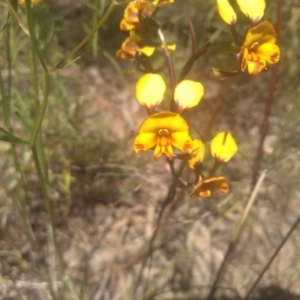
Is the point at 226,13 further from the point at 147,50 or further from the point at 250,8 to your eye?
the point at 147,50

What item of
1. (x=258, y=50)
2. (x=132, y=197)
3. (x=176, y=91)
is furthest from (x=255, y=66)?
(x=132, y=197)

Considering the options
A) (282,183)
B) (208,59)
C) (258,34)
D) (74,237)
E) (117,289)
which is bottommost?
(117,289)

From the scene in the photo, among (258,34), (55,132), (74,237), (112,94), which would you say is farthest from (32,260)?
(258,34)

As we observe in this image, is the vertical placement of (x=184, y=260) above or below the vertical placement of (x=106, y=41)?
below

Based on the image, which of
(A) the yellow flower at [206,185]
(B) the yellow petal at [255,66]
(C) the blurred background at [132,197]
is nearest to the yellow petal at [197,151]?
(A) the yellow flower at [206,185]

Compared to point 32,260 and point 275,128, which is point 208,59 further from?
point 32,260

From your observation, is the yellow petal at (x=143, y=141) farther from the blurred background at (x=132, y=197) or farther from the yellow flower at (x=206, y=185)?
the blurred background at (x=132, y=197)
